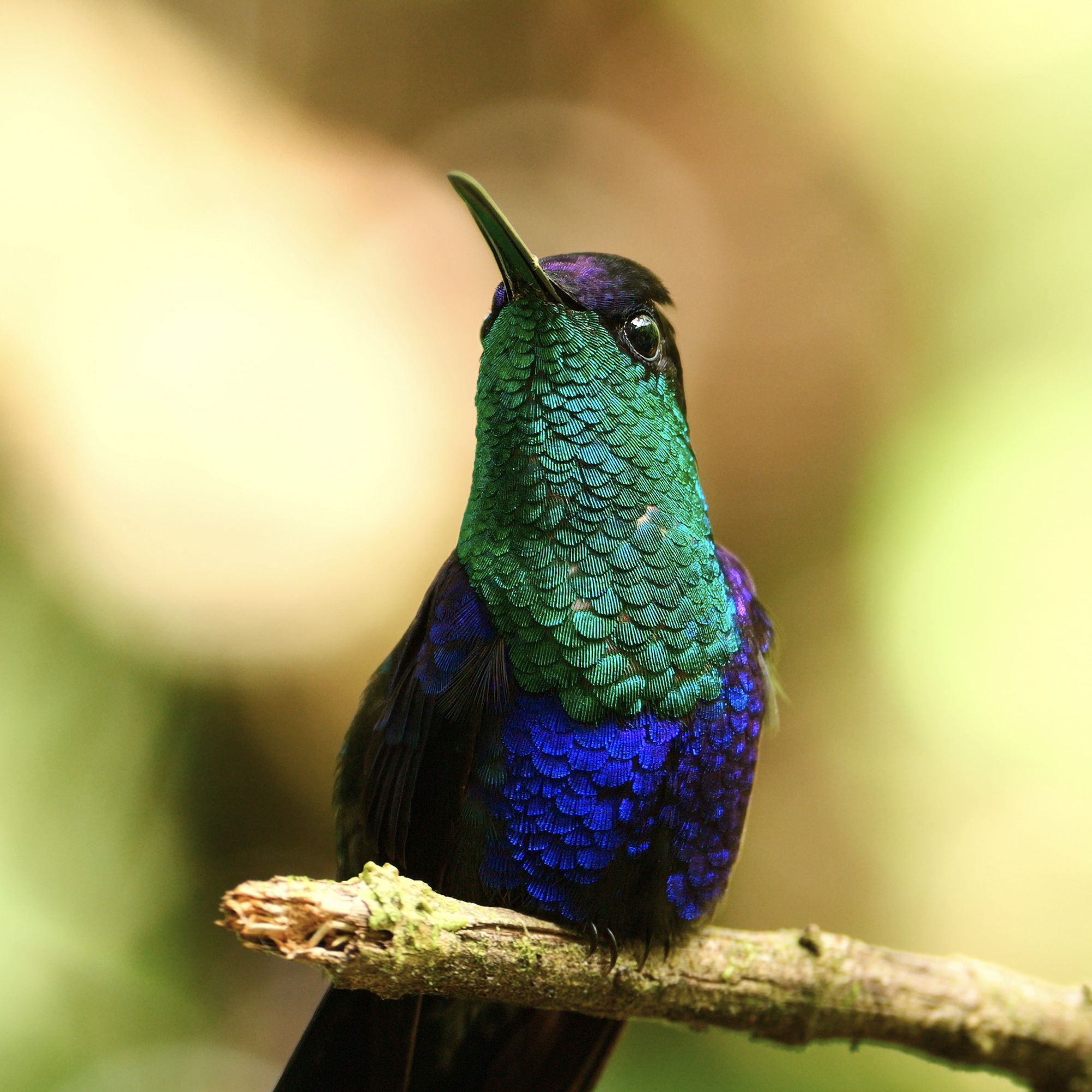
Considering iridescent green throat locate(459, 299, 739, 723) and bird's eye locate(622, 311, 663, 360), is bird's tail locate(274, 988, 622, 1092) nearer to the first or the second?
iridescent green throat locate(459, 299, 739, 723)

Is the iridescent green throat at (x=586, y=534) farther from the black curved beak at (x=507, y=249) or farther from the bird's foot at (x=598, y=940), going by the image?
the bird's foot at (x=598, y=940)

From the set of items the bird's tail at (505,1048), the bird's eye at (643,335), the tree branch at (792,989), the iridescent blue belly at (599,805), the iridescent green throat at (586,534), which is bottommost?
the bird's tail at (505,1048)

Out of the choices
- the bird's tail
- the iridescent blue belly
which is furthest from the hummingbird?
the bird's tail

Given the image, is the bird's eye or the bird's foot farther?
the bird's eye

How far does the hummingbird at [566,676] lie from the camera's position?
1896 mm

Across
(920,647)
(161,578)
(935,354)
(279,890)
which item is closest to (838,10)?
(935,354)

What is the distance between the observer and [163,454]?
3781 millimetres

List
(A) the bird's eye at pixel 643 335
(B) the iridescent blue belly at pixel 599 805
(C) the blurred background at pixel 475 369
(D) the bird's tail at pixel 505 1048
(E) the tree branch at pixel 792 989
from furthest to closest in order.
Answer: (C) the blurred background at pixel 475 369
(D) the bird's tail at pixel 505 1048
(A) the bird's eye at pixel 643 335
(B) the iridescent blue belly at pixel 599 805
(E) the tree branch at pixel 792 989

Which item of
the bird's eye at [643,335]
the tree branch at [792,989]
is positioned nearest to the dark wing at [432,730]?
the tree branch at [792,989]

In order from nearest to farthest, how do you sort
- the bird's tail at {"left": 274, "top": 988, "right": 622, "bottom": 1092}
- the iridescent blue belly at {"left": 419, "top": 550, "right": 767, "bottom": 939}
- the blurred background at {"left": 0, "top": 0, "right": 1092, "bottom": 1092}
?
1. the iridescent blue belly at {"left": 419, "top": 550, "right": 767, "bottom": 939}
2. the bird's tail at {"left": 274, "top": 988, "right": 622, "bottom": 1092}
3. the blurred background at {"left": 0, "top": 0, "right": 1092, "bottom": 1092}

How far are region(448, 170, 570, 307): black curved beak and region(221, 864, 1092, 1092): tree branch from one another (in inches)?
44.9

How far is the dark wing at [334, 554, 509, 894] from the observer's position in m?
1.97

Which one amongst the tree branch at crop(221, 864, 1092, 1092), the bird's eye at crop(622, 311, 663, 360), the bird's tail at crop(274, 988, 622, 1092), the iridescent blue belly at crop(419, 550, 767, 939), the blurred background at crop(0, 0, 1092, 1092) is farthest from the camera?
the blurred background at crop(0, 0, 1092, 1092)

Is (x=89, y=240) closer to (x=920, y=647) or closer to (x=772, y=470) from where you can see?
(x=772, y=470)
